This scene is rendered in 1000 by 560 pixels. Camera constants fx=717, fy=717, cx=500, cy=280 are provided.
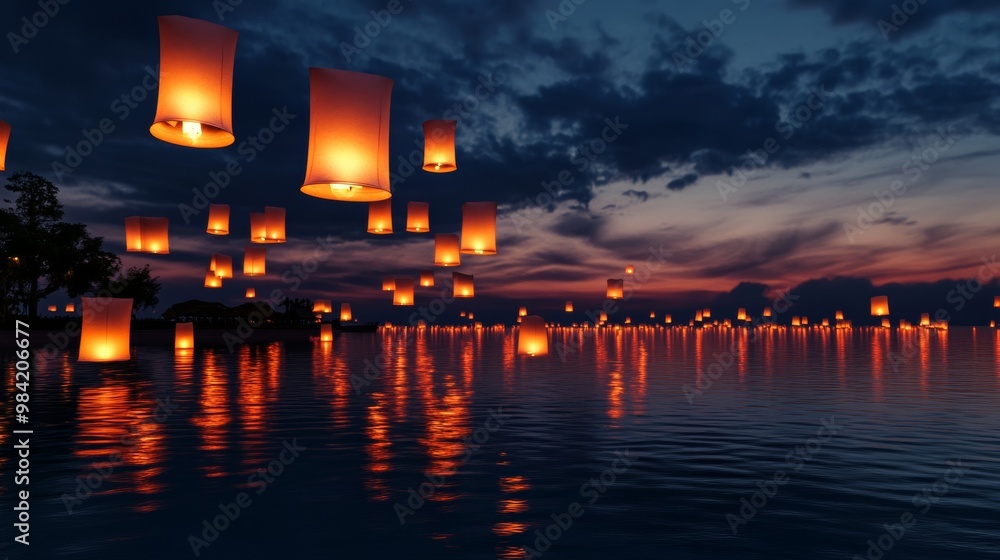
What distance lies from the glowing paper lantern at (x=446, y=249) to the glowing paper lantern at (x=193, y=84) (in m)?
13.5

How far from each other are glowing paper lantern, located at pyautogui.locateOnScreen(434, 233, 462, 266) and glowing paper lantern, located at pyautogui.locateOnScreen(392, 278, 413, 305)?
11815 mm

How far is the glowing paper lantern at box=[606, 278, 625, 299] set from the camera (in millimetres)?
34688

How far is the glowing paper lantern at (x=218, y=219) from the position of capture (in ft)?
82.7

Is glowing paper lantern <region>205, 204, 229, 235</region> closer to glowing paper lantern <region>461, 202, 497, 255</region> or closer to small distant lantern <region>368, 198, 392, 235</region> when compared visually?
small distant lantern <region>368, 198, 392, 235</region>

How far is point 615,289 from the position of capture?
35.1m

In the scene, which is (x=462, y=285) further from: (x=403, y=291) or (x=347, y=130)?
(x=347, y=130)

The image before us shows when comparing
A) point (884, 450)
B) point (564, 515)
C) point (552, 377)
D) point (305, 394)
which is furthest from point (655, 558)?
point (552, 377)

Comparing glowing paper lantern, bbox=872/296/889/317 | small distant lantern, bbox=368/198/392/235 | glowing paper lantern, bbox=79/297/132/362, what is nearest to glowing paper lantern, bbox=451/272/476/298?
small distant lantern, bbox=368/198/392/235

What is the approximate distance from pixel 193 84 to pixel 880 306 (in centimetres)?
6988

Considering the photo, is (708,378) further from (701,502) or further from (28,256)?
(28,256)

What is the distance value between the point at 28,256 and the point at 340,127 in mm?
39284

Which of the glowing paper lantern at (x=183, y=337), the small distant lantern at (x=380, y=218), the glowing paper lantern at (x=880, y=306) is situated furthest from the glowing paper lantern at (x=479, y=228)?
the glowing paper lantern at (x=880, y=306)

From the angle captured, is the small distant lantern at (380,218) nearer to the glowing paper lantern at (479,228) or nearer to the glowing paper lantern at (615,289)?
the glowing paper lantern at (479,228)

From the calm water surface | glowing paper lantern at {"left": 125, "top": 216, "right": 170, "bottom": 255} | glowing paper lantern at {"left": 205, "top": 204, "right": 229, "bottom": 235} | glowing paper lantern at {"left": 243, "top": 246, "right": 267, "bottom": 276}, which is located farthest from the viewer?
glowing paper lantern at {"left": 243, "top": 246, "right": 267, "bottom": 276}
